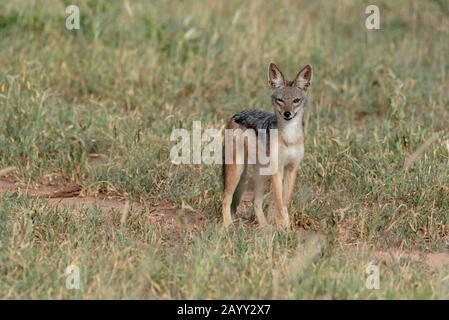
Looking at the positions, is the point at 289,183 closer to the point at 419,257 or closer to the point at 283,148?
the point at 283,148

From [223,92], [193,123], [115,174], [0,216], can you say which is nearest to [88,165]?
[115,174]

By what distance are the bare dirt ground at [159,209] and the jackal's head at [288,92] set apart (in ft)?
3.10

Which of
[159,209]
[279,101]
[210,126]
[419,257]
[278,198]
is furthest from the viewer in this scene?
[210,126]

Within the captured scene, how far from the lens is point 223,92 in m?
10.9

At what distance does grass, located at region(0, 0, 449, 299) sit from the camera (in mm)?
6152

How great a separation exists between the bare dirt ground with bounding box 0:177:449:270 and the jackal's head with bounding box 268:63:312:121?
0.94 meters

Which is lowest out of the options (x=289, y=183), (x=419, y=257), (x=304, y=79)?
(x=419, y=257)

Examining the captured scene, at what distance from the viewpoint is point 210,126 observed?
30.5 feet

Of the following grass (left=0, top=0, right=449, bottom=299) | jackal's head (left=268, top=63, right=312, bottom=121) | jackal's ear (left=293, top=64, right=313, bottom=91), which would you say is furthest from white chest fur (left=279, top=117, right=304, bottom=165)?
grass (left=0, top=0, right=449, bottom=299)

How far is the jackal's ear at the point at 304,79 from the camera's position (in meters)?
7.60

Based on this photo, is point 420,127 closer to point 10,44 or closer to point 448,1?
point 448,1

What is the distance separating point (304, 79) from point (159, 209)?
163cm

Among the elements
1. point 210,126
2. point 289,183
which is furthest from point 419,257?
point 210,126

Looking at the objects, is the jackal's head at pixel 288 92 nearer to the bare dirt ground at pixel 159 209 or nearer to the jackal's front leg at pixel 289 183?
the jackal's front leg at pixel 289 183
